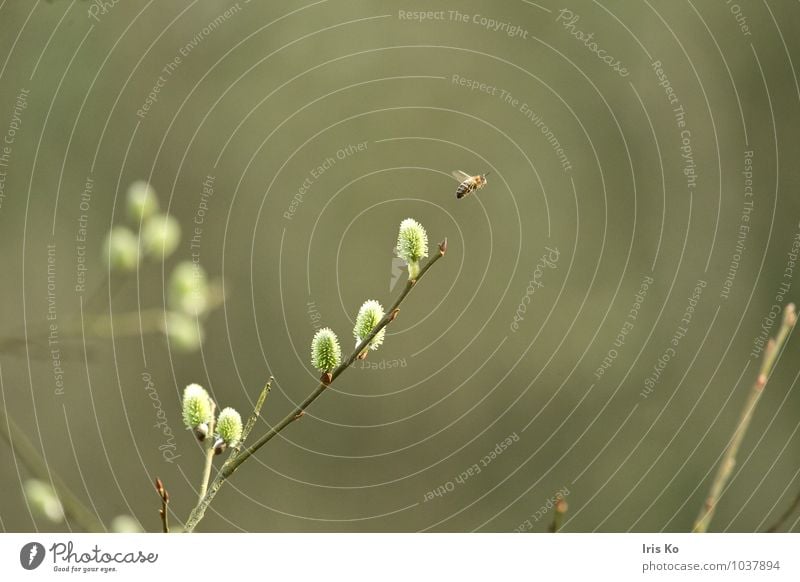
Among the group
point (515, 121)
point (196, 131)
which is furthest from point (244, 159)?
point (515, 121)

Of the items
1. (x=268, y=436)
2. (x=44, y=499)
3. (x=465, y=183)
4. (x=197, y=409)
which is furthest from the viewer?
(x=465, y=183)

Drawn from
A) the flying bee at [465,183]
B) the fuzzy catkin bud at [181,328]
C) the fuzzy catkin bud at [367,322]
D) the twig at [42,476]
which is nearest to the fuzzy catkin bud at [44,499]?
the twig at [42,476]

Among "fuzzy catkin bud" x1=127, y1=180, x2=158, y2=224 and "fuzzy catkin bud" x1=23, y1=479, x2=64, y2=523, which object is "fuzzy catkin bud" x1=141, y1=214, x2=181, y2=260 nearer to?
"fuzzy catkin bud" x1=127, y1=180, x2=158, y2=224

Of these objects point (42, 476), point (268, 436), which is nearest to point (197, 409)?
point (268, 436)

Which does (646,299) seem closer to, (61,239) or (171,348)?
(171,348)

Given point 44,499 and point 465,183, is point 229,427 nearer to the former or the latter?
point 44,499

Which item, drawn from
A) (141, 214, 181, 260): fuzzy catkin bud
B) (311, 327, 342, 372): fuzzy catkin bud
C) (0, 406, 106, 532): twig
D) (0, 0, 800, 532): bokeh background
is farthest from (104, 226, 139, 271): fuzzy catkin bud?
(0, 0, 800, 532): bokeh background

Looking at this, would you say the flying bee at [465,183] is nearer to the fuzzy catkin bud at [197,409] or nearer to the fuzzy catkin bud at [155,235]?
the fuzzy catkin bud at [155,235]
